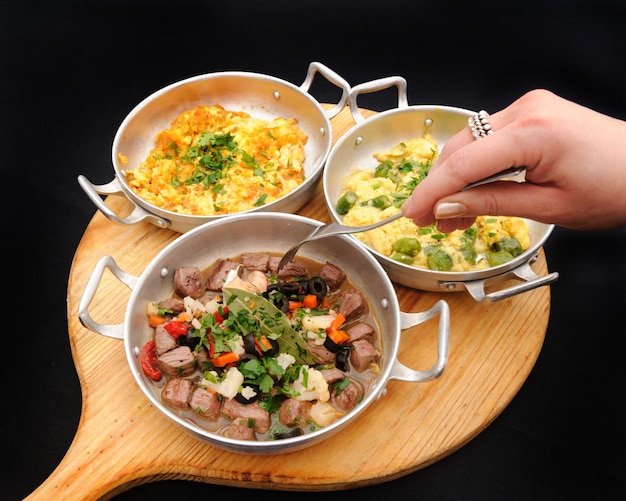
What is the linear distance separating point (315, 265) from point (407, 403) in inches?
36.8

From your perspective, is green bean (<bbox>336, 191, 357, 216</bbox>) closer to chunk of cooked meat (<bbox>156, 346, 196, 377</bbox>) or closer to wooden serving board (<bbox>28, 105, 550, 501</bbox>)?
wooden serving board (<bbox>28, 105, 550, 501</bbox>)

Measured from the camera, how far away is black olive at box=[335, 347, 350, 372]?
9.55ft

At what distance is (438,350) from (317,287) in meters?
0.80

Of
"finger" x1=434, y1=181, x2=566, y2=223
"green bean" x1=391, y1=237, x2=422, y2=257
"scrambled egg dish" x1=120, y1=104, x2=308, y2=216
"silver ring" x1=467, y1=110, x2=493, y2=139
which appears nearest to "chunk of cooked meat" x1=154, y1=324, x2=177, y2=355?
"scrambled egg dish" x1=120, y1=104, x2=308, y2=216

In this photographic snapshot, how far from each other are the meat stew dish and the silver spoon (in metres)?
0.17

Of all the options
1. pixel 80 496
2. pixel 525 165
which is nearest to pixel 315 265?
pixel 525 165

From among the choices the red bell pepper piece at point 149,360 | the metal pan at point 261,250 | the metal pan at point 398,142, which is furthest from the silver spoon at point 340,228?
the red bell pepper piece at point 149,360

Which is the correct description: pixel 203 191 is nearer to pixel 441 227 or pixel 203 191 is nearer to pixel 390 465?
pixel 441 227

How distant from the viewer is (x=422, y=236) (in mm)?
3473

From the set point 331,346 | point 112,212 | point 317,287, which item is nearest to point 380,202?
point 317,287

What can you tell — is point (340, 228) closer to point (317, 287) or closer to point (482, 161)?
point (317, 287)

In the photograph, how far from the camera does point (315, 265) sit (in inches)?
134

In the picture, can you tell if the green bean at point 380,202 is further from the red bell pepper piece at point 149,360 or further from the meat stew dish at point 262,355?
the red bell pepper piece at point 149,360

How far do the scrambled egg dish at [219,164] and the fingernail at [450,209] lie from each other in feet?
4.79
